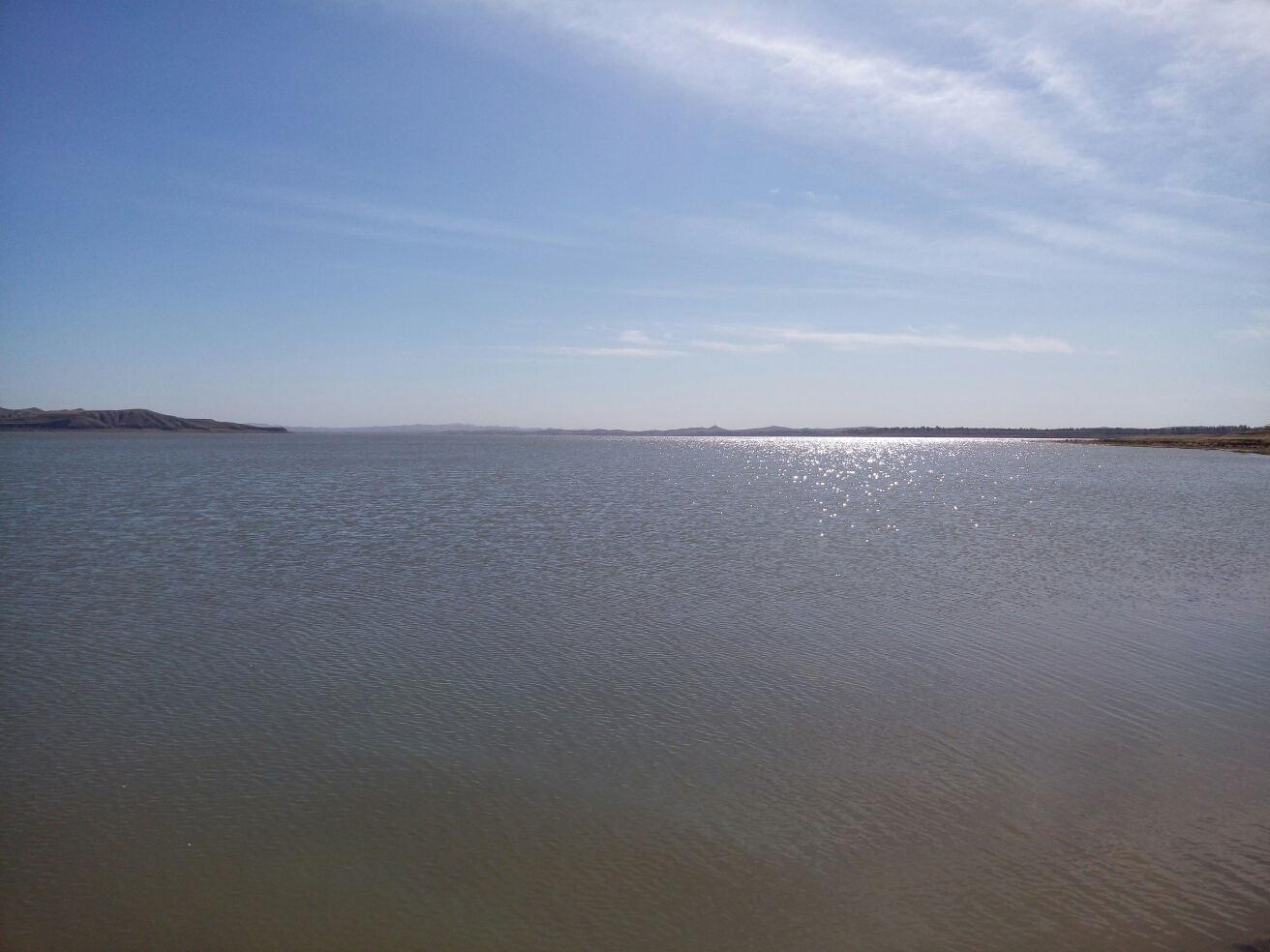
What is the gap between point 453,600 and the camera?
15312mm

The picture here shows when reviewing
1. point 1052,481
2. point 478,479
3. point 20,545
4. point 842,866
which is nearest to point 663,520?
point 20,545

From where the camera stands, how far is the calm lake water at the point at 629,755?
5867 mm

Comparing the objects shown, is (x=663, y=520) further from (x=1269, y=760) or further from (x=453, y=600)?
(x=1269, y=760)

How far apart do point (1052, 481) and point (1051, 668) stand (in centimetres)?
4854

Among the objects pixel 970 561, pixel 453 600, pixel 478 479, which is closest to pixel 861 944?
pixel 453 600

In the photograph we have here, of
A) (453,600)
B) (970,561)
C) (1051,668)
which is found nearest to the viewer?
(1051,668)

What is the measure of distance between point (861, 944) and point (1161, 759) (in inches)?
205

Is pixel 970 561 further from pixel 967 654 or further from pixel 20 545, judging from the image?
pixel 20 545

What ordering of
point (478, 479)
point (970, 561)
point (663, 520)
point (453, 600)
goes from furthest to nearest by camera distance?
point (478, 479)
point (663, 520)
point (970, 561)
point (453, 600)

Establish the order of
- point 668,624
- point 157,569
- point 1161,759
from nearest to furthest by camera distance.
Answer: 1. point 1161,759
2. point 668,624
3. point 157,569

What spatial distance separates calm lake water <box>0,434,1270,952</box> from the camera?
5.87 meters

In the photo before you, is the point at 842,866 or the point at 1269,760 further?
the point at 1269,760

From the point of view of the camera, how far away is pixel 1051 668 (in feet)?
37.8

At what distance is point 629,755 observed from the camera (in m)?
8.45
